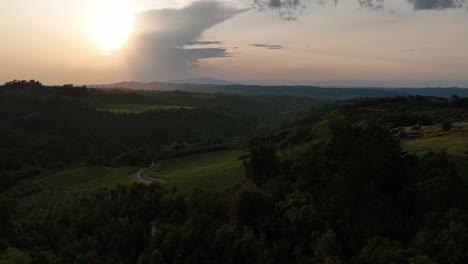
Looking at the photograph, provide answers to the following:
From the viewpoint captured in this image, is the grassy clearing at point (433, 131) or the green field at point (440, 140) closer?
the green field at point (440, 140)

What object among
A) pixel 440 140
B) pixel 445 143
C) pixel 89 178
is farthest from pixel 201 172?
pixel 445 143

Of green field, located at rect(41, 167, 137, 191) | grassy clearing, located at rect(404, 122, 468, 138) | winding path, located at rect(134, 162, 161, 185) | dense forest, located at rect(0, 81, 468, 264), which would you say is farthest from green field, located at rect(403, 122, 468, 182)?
green field, located at rect(41, 167, 137, 191)

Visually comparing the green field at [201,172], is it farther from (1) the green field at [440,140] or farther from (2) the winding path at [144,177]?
(1) the green field at [440,140]

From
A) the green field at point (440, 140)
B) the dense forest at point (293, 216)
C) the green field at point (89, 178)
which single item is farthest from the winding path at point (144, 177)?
the green field at point (440, 140)

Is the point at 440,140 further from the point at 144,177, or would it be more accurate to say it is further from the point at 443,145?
the point at 144,177

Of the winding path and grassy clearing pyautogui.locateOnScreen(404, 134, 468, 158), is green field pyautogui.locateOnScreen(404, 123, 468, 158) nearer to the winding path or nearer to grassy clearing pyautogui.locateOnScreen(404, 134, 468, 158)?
grassy clearing pyautogui.locateOnScreen(404, 134, 468, 158)
